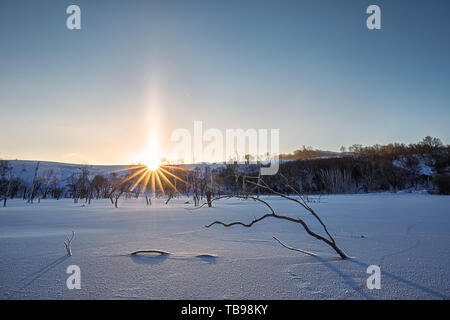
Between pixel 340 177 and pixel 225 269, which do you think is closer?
pixel 225 269

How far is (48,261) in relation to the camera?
160 centimetres

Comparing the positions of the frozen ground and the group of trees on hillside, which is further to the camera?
the group of trees on hillside

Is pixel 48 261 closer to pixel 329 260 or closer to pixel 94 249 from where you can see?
pixel 94 249

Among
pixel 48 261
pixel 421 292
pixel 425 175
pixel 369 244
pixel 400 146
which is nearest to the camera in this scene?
pixel 421 292

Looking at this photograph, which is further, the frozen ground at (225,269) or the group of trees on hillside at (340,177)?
the group of trees on hillside at (340,177)

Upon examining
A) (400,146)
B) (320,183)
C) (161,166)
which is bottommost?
(320,183)

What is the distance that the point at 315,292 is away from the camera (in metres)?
1.10

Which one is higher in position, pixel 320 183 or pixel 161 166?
pixel 161 166
